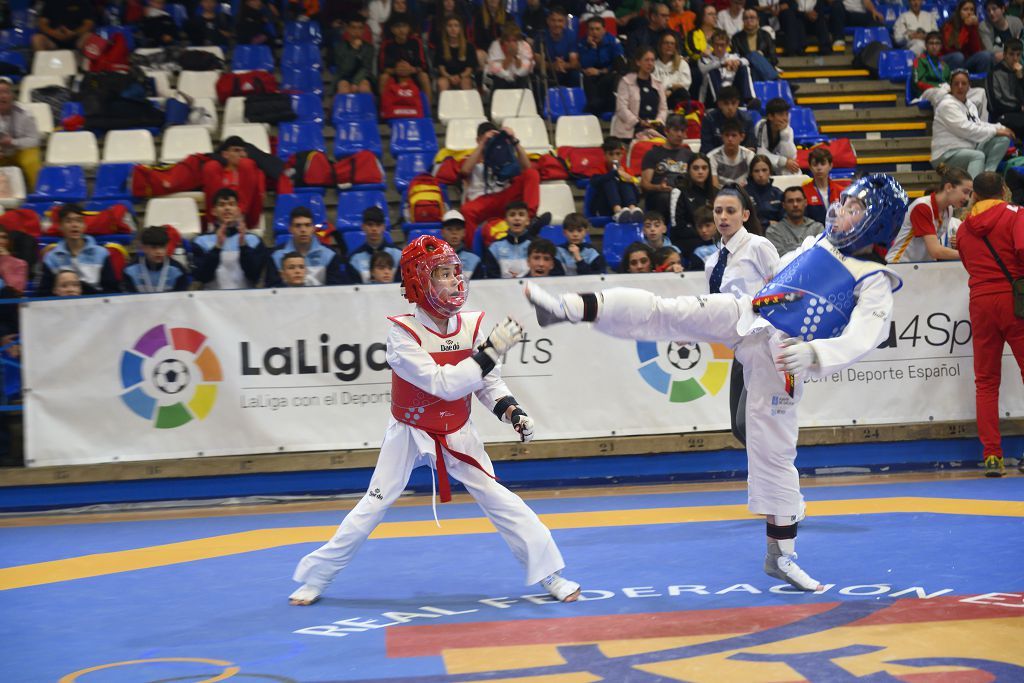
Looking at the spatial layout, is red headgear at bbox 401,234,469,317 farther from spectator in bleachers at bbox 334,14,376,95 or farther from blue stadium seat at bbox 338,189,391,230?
spectator in bleachers at bbox 334,14,376,95

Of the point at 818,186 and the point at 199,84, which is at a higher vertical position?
the point at 199,84

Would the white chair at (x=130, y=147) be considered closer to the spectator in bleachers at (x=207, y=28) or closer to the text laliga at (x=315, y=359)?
the spectator in bleachers at (x=207, y=28)

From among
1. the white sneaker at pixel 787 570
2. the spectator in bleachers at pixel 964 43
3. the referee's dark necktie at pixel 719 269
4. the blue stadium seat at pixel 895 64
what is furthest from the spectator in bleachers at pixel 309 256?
the spectator in bleachers at pixel 964 43

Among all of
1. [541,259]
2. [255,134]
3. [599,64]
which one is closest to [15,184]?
[255,134]

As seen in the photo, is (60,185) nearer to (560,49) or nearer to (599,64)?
(560,49)

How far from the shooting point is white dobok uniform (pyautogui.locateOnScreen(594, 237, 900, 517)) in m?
4.90

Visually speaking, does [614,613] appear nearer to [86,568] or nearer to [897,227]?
[897,227]

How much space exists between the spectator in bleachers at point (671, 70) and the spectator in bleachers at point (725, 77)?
22 centimetres

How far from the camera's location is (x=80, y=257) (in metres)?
9.34

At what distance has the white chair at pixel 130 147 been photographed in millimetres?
11945

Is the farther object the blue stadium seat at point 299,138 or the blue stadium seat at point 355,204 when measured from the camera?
the blue stadium seat at point 299,138

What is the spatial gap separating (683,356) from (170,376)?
3879mm

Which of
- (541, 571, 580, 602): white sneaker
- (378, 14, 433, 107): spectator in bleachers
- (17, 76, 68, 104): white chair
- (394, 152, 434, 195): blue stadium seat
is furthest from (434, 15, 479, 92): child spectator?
(541, 571, 580, 602): white sneaker

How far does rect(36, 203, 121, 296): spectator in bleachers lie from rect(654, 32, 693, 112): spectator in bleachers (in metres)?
6.56
